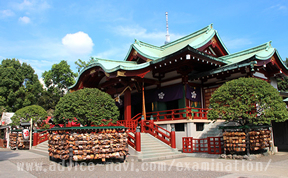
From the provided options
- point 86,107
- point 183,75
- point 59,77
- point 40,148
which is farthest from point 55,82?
point 86,107

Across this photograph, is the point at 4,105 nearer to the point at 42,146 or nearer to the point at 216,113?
the point at 42,146

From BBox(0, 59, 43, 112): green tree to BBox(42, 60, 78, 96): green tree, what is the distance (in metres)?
1.52

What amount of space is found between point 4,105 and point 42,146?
58.9 feet

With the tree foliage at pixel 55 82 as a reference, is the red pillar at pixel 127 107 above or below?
below

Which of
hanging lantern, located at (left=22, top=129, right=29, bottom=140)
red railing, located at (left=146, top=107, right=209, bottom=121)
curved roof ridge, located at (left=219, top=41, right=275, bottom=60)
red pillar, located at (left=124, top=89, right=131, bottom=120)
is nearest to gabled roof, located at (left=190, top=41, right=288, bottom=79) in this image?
curved roof ridge, located at (left=219, top=41, right=275, bottom=60)

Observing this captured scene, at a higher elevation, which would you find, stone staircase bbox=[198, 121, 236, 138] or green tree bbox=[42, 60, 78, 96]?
green tree bbox=[42, 60, 78, 96]

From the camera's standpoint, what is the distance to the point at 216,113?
1116 cm

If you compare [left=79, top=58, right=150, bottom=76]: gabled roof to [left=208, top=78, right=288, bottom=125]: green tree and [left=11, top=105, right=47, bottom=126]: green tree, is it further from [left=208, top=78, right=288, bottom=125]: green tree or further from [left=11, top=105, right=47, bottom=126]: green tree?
[left=11, top=105, right=47, bottom=126]: green tree

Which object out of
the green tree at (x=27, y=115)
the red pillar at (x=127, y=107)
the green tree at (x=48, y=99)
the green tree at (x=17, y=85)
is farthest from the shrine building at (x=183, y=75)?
the green tree at (x=48, y=99)

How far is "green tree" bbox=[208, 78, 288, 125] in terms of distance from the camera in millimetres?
10625

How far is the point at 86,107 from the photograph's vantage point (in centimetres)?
1038

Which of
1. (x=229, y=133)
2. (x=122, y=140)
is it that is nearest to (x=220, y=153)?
(x=229, y=133)

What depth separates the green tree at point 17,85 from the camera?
30734 mm

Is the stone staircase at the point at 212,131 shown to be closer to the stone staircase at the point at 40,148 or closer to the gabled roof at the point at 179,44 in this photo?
the gabled roof at the point at 179,44
